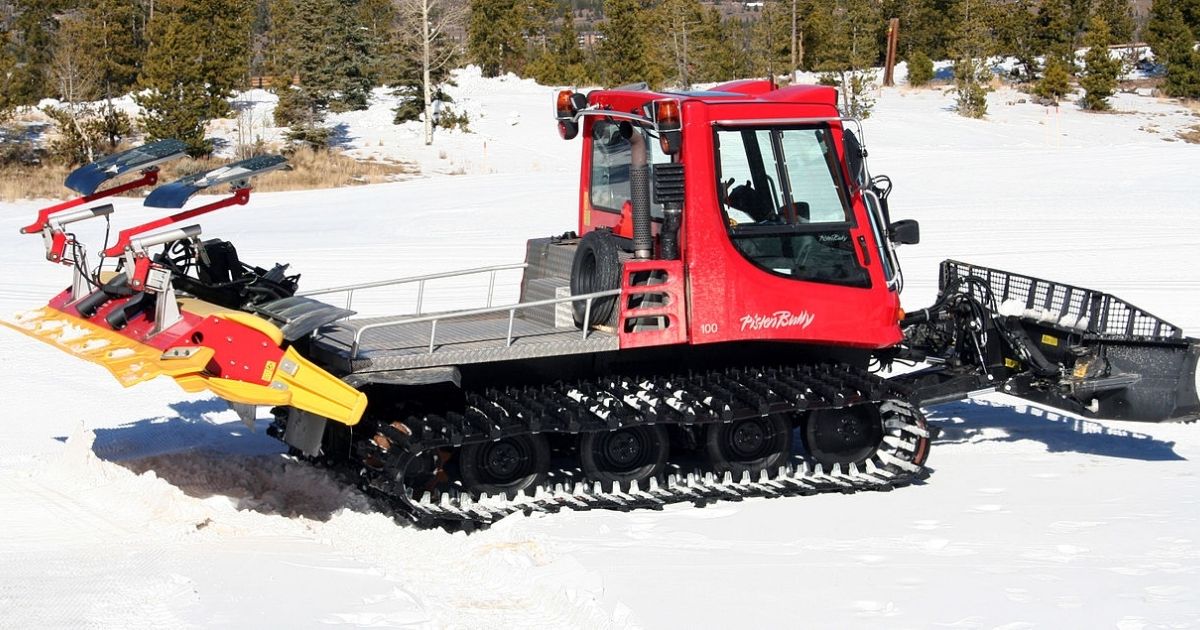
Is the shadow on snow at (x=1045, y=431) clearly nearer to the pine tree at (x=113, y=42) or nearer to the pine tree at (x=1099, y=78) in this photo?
the pine tree at (x=113, y=42)

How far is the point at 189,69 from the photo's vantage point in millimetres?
40750

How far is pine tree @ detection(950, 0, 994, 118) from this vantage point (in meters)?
46.9

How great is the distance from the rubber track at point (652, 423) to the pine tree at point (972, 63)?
131ft

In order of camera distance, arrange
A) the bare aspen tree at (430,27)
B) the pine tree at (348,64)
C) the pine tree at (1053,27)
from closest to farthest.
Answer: the bare aspen tree at (430,27) < the pine tree at (348,64) < the pine tree at (1053,27)

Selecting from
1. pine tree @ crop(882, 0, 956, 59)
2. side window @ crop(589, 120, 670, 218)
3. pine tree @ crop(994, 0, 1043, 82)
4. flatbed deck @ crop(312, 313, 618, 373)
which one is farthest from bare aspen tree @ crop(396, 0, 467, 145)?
flatbed deck @ crop(312, 313, 618, 373)

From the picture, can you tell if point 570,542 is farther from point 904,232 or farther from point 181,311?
point 904,232

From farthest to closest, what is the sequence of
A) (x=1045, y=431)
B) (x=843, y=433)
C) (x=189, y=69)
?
(x=189, y=69) → (x=1045, y=431) → (x=843, y=433)

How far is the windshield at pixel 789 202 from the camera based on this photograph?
8.61 meters

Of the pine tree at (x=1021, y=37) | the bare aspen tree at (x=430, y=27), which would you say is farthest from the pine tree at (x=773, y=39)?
the bare aspen tree at (x=430, y=27)

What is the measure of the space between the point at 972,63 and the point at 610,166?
138 ft

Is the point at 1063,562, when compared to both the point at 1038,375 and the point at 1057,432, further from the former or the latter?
the point at 1057,432

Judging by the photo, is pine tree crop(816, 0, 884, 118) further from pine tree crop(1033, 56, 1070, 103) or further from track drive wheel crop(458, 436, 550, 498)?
track drive wheel crop(458, 436, 550, 498)

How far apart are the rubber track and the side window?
4.90ft

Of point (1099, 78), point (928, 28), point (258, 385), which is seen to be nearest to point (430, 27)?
point (1099, 78)
